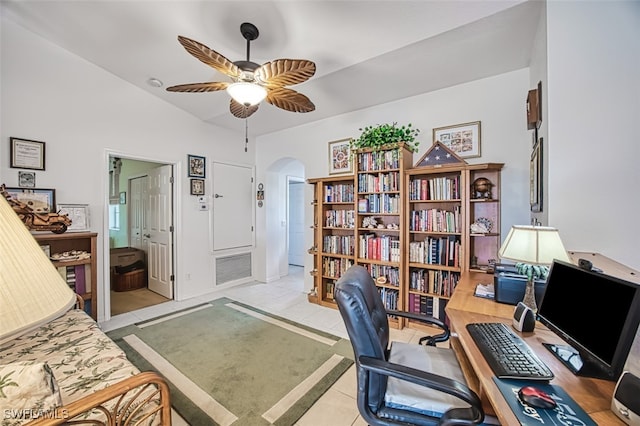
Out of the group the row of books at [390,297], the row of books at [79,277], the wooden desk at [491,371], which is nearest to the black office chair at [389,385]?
the wooden desk at [491,371]

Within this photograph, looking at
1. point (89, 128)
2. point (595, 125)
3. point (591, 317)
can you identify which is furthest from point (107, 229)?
point (595, 125)

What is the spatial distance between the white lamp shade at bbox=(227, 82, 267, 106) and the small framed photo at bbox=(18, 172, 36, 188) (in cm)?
240

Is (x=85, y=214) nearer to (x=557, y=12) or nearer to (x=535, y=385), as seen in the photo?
(x=535, y=385)

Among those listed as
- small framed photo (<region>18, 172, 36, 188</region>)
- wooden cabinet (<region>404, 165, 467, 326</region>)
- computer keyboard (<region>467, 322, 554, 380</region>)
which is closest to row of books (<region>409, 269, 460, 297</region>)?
wooden cabinet (<region>404, 165, 467, 326</region>)

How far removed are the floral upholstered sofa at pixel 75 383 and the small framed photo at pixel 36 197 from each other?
1.44 meters

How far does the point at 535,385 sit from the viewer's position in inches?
34.9

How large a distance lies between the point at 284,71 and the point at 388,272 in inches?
92.8

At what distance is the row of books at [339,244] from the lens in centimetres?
343

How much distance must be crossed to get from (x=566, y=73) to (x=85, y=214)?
14.7 feet

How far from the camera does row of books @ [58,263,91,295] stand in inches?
109

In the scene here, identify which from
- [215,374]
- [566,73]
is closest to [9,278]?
[215,374]

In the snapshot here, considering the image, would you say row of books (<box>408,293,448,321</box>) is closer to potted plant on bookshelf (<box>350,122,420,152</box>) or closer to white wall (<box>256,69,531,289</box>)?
white wall (<box>256,69,531,289</box>)

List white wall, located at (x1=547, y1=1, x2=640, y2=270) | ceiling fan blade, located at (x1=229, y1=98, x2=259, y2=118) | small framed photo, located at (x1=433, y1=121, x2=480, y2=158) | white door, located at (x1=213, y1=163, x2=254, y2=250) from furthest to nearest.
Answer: white door, located at (x1=213, y1=163, x2=254, y2=250), small framed photo, located at (x1=433, y1=121, x2=480, y2=158), ceiling fan blade, located at (x1=229, y1=98, x2=259, y2=118), white wall, located at (x1=547, y1=1, x2=640, y2=270)

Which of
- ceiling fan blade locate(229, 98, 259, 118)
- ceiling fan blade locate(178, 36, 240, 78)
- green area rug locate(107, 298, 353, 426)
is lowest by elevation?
green area rug locate(107, 298, 353, 426)
